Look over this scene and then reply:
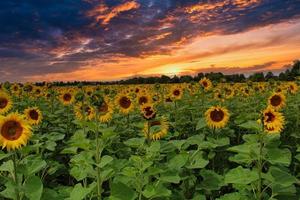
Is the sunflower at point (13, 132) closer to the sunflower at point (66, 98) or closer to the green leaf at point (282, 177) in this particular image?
the green leaf at point (282, 177)

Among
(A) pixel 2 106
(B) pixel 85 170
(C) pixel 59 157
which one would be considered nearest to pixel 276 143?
(B) pixel 85 170

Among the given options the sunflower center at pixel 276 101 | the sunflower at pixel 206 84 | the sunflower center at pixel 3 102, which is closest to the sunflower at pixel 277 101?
the sunflower center at pixel 276 101

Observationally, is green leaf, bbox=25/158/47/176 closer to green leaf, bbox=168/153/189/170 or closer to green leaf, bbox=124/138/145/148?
green leaf, bbox=124/138/145/148

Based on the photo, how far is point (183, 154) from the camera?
5270 millimetres

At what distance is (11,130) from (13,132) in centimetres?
4

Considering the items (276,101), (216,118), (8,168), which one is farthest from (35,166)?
(276,101)

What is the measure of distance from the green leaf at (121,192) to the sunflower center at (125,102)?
494cm

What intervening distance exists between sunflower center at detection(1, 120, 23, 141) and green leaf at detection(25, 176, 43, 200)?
0.45 m

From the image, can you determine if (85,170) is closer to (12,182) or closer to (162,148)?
(12,182)

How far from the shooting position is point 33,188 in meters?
4.55

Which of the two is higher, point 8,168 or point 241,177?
point 8,168

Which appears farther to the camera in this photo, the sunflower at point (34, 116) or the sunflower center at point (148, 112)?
the sunflower at point (34, 116)

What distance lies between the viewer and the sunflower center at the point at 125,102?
30.5 ft

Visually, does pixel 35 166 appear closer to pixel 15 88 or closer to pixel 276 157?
pixel 276 157
